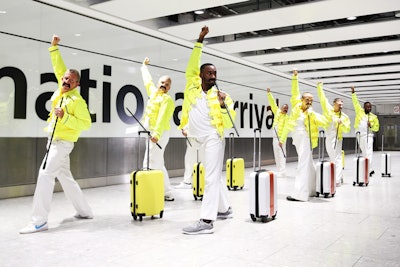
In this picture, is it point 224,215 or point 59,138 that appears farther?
point 224,215

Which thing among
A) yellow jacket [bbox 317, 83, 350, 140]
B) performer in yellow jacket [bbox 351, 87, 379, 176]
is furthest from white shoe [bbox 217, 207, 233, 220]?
performer in yellow jacket [bbox 351, 87, 379, 176]

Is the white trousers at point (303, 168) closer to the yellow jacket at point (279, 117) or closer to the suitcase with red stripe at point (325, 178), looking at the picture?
the suitcase with red stripe at point (325, 178)

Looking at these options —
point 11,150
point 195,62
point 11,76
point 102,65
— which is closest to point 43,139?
point 11,150

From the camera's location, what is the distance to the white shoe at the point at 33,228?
4.62m

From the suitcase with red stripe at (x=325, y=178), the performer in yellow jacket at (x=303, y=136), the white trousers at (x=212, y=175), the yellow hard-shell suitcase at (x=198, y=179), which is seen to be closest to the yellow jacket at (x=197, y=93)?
the white trousers at (x=212, y=175)

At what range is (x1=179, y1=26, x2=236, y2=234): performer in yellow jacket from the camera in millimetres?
4641

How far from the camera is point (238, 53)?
1323 centimetres

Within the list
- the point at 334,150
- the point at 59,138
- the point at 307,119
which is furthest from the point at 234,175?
the point at 59,138

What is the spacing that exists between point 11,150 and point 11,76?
54.4 inches

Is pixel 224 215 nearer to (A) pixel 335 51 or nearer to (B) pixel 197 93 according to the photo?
(B) pixel 197 93

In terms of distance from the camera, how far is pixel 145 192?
526cm

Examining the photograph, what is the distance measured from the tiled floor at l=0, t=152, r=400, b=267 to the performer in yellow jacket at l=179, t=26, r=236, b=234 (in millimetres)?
286

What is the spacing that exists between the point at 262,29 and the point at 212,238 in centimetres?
684

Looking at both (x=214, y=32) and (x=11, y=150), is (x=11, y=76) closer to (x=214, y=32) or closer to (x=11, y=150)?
(x=11, y=150)
